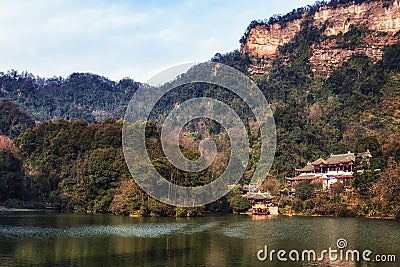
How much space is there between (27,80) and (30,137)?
5924 centimetres

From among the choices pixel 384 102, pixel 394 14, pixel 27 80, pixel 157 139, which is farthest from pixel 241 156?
pixel 27 80

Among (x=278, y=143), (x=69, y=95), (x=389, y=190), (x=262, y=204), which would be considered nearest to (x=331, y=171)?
(x=262, y=204)

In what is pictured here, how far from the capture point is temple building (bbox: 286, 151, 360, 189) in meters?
38.5

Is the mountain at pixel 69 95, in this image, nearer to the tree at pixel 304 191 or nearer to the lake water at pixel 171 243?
the tree at pixel 304 191

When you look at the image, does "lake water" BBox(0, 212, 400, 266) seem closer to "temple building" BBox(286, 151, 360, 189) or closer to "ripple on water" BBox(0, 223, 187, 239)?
"ripple on water" BBox(0, 223, 187, 239)

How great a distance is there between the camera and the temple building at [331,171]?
1517 inches

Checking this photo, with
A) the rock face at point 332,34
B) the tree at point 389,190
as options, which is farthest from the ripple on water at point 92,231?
the rock face at point 332,34

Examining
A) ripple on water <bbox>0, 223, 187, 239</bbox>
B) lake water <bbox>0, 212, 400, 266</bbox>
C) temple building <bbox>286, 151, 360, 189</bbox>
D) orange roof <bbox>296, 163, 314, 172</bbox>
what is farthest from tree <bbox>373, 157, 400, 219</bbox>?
ripple on water <bbox>0, 223, 187, 239</bbox>

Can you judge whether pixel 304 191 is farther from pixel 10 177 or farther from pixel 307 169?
pixel 10 177

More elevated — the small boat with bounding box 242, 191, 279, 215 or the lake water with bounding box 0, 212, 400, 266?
the small boat with bounding box 242, 191, 279, 215

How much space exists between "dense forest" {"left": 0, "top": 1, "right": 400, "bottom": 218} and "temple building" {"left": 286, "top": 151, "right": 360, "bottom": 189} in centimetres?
155

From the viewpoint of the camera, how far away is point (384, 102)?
2095 inches

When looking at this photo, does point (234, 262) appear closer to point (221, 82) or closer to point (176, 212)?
point (176, 212)

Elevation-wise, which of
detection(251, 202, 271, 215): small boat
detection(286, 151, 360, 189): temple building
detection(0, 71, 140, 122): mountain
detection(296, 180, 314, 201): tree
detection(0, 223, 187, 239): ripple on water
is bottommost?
detection(0, 223, 187, 239): ripple on water
